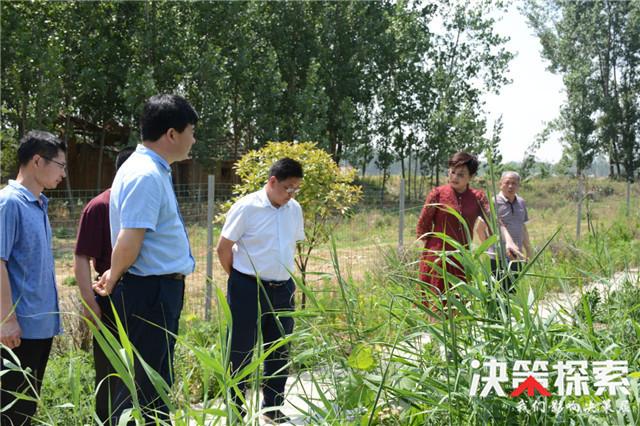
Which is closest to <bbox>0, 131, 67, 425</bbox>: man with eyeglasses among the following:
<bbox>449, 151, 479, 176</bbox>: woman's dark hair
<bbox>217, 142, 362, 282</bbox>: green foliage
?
<bbox>449, 151, 479, 176</bbox>: woman's dark hair

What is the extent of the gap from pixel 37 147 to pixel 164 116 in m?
0.67

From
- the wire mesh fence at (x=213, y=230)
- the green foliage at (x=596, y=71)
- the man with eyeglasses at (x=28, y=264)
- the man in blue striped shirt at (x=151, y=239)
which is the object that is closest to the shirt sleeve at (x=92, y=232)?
the man with eyeglasses at (x=28, y=264)

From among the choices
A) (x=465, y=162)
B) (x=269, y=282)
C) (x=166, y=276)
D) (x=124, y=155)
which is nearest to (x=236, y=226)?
(x=269, y=282)

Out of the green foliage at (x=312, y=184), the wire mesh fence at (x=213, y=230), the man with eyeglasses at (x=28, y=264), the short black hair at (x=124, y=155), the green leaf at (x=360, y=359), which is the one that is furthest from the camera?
the wire mesh fence at (x=213, y=230)

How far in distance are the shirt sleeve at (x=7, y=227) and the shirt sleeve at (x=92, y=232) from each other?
357 mm

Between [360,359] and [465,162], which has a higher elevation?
[465,162]

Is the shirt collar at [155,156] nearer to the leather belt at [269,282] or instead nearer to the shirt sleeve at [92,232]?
the shirt sleeve at [92,232]

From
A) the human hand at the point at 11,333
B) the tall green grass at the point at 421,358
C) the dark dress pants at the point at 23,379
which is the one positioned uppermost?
the tall green grass at the point at 421,358

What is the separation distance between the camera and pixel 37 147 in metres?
3.10

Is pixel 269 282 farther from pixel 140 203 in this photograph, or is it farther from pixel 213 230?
pixel 213 230

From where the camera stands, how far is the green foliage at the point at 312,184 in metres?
6.40

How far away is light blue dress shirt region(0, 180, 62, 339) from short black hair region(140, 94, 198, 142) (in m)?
0.65

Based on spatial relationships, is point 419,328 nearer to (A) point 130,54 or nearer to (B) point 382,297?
(B) point 382,297

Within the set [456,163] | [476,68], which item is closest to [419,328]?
[456,163]
